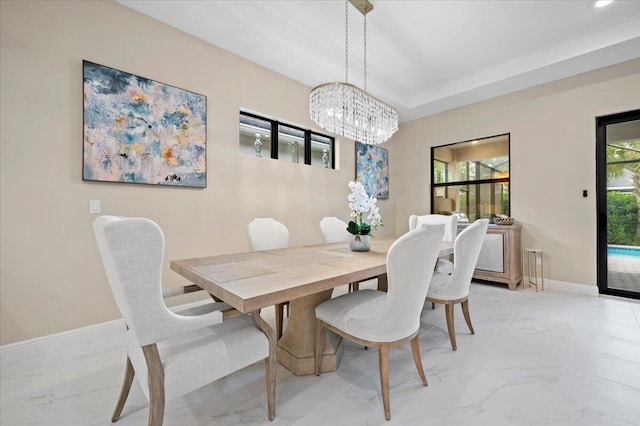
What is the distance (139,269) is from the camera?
3.24 feet

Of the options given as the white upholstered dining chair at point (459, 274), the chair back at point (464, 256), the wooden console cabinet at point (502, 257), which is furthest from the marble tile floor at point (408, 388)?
the wooden console cabinet at point (502, 257)

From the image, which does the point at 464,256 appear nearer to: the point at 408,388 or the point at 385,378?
the point at 408,388

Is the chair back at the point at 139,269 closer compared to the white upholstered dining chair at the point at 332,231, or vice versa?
the chair back at the point at 139,269

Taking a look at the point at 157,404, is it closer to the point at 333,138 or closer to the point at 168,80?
the point at 168,80

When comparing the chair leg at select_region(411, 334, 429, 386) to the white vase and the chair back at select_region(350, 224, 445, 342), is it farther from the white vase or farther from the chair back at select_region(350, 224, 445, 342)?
the white vase

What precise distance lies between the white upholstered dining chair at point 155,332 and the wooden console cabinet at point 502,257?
3604 millimetres

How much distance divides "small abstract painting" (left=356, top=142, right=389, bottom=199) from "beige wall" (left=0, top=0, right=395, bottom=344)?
2232 mm

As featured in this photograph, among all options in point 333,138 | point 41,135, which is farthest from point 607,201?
point 41,135

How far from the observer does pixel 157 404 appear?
1036mm

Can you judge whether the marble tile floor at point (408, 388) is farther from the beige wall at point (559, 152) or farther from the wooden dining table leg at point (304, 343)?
the beige wall at point (559, 152)

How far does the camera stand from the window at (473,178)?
164 inches

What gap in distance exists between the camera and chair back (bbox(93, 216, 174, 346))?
952 mm

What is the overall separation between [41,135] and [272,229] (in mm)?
1862

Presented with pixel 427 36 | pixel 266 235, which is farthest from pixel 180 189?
pixel 427 36
